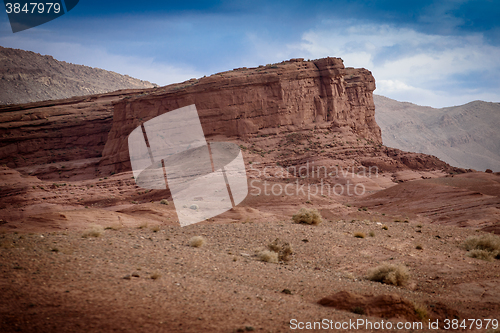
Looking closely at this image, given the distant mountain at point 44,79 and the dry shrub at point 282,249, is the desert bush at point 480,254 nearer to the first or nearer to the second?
the dry shrub at point 282,249

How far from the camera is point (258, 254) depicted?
1134 cm

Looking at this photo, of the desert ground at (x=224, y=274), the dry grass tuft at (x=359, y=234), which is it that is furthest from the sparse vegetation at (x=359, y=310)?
the dry grass tuft at (x=359, y=234)

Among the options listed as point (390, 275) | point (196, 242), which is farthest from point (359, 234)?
point (196, 242)

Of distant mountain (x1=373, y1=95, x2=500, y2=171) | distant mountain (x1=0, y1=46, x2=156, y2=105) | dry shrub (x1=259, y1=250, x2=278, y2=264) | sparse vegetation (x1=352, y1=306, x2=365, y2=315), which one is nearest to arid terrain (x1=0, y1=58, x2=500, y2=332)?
sparse vegetation (x1=352, y1=306, x2=365, y2=315)

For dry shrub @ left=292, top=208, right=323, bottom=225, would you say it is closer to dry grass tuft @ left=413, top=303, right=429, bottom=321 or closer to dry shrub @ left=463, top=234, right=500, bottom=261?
dry shrub @ left=463, top=234, right=500, bottom=261

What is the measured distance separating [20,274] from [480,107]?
169961mm

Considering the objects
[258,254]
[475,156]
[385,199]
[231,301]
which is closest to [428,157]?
[385,199]

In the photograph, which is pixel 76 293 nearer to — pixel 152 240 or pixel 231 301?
pixel 231 301

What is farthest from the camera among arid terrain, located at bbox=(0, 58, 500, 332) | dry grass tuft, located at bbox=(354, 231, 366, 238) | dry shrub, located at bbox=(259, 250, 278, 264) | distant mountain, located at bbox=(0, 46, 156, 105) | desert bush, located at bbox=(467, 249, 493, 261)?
distant mountain, located at bbox=(0, 46, 156, 105)

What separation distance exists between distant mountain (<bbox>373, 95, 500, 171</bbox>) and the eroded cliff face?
264ft

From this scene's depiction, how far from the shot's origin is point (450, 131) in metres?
129

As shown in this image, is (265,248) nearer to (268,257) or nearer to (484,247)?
(268,257)

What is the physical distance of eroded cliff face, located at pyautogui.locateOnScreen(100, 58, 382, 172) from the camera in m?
43.6

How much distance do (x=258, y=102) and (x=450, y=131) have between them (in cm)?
11571
